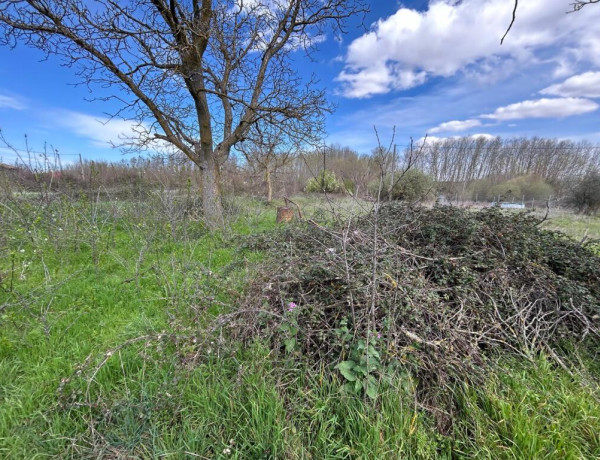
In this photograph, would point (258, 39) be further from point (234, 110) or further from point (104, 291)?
point (104, 291)

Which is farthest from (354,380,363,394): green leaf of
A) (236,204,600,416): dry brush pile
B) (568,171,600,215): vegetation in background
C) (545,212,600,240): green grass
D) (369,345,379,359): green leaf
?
(568,171,600,215): vegetation in background

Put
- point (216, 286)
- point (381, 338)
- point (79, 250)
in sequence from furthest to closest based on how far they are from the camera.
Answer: point (79, 250) → point (216, 286) → point (381, 338)

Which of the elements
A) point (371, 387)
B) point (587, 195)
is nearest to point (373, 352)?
point (371, 387)

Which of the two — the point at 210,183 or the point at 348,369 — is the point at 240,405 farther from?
the point at 210,183

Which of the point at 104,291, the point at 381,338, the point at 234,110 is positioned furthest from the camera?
the point at 234,110

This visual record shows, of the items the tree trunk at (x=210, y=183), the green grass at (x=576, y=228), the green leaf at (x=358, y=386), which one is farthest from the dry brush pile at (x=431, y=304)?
the tree trunk at (x=210, y=183)

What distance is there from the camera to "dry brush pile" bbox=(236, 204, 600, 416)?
1.68 metres

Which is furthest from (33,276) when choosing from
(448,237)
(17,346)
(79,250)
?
(448,237)

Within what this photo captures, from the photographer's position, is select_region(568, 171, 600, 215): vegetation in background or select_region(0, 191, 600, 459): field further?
select_region(568, 171, 600, 215): vegetation in background

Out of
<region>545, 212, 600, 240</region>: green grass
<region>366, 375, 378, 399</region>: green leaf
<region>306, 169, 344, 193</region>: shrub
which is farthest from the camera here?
<region>545, 212, 600, 240</region>: green grass

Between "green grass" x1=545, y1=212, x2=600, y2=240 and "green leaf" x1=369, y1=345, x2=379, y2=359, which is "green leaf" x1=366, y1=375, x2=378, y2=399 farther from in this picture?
"green grass" x1=545, y1=212, x2=600, y2=240

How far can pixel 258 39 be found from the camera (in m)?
6.61

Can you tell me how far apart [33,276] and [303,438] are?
4.48m

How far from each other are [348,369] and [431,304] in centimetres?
89
